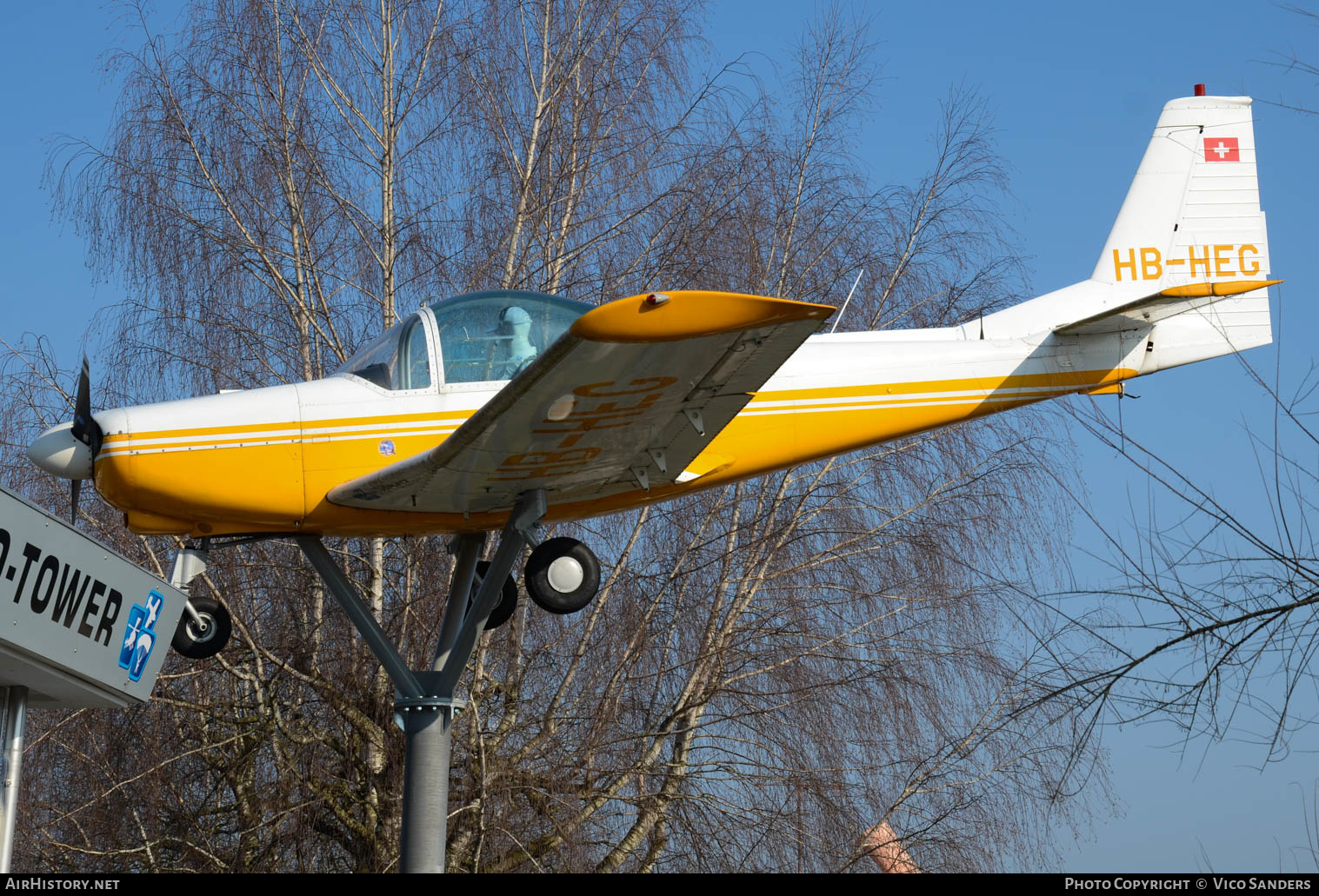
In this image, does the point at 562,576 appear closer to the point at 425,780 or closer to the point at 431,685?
the point at 431,685

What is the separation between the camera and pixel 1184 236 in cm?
1078

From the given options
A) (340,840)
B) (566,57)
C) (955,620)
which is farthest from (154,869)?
(566,57)

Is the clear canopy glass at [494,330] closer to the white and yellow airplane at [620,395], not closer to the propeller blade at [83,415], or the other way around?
the white and yellow airplane at [620,395]

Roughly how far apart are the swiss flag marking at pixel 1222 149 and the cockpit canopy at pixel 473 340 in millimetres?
5251

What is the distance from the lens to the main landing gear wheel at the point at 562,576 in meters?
8.43

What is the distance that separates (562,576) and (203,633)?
2253 mm

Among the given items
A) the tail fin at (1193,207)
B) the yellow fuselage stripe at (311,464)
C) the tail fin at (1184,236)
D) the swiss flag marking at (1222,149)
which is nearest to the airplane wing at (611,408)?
the yellow fuselage stripe at (311,464)

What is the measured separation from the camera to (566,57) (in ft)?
53.4

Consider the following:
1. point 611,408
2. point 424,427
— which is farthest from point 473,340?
point 611,408

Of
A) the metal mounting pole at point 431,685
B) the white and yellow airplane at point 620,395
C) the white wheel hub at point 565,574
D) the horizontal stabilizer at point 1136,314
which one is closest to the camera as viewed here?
the white and yellow airplane at point 620,395

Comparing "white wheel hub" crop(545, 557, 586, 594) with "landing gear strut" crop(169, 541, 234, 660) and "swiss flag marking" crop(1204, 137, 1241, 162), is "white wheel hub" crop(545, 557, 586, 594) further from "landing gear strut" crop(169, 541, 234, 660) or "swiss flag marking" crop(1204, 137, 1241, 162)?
"swiss flag marking" crop(1204, 137, 1241, 162)

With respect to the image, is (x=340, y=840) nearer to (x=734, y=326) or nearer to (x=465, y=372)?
(x=465, y=372)

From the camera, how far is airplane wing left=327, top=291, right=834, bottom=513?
638 centimetres

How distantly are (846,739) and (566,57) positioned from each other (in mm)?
8444
